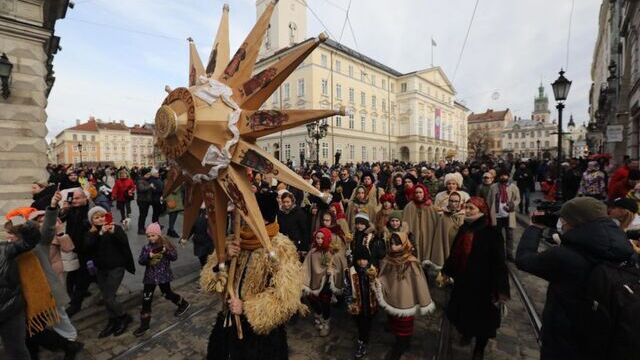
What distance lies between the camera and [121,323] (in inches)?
168

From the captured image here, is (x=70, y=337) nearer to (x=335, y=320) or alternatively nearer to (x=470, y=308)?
(x=335, y=320)

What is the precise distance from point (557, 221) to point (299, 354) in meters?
3.06

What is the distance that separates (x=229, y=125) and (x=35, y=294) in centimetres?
310

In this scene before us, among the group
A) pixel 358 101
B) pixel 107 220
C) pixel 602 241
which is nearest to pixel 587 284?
pixel 602 241

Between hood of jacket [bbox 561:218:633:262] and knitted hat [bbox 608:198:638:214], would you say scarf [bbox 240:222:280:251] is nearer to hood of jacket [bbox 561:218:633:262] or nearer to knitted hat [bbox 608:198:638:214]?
hood of jacket [bbox 561:218:633:262]

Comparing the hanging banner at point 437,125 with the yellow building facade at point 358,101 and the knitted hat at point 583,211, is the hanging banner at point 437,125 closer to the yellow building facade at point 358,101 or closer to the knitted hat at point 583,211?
the yellow building facade at point 358,101

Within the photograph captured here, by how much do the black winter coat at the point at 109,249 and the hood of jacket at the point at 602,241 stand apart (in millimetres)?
5133

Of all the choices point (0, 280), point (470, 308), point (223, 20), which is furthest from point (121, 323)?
point (470, 308)

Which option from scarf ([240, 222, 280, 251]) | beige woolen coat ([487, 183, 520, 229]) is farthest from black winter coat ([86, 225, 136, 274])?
beige woolen coat ([487, 183, 520, 229])

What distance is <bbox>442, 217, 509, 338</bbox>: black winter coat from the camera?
3.45 metres

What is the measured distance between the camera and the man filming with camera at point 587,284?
1909 mm

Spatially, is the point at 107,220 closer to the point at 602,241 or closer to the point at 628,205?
the point at 602,241

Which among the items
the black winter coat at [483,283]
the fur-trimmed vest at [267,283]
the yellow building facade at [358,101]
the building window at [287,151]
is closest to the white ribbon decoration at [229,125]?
the fur-trimmed vest at [267,283]

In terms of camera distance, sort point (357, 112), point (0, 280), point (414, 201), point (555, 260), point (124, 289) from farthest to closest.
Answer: point (357, 112) → point (414, 201) → point (124, 289) → point (0, 280) → point (555, 260)
